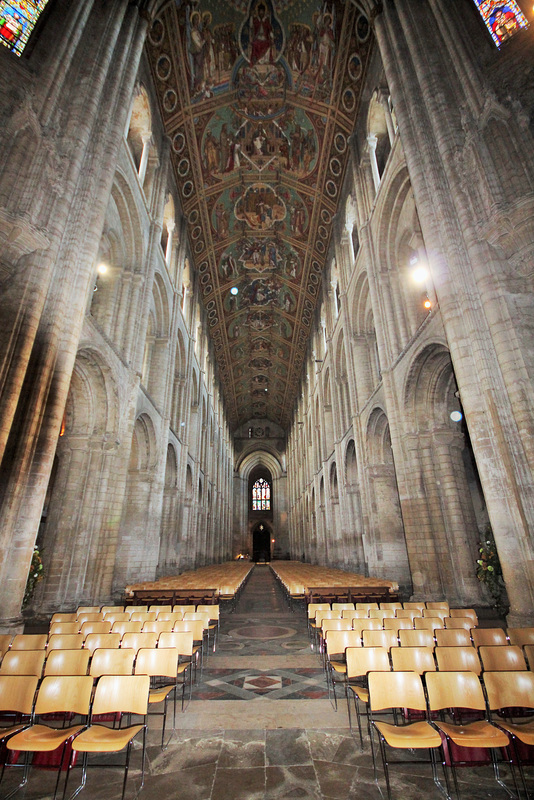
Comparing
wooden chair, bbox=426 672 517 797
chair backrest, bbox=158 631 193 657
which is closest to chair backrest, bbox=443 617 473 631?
wooden chair, bbox=426 672 517 797

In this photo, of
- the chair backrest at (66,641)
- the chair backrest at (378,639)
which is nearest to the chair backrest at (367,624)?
the chair backrest at (378,639)

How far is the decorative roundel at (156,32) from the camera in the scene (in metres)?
12.7

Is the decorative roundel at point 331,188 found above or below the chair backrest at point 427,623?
above

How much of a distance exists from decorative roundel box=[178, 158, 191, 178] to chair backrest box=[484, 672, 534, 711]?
19.2m

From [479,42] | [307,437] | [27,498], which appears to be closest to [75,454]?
[27,498]

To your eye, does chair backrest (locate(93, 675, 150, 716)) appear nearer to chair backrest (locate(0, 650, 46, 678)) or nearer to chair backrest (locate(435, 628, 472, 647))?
chair backrest (locate(0, 650, 46, 678))

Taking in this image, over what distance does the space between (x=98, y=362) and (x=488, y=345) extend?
8.73 meters

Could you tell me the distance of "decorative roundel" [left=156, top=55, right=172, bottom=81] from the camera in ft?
44.4

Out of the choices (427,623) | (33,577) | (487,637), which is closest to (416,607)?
(427,623)

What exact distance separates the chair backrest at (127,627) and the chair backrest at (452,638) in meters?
3.49

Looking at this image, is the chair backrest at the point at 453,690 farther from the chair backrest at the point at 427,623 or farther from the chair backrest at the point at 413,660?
the chair backrest at the point at 427,623

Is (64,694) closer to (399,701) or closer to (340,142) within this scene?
(399,701)

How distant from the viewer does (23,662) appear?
3418 mm

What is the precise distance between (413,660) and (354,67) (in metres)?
18.0
